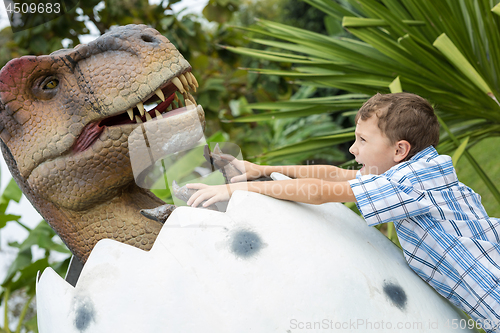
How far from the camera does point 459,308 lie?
96 centimetres

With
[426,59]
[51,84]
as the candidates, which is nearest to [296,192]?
[51,84]

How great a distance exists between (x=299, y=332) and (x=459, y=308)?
1.42ft

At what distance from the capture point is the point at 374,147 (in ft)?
3.14

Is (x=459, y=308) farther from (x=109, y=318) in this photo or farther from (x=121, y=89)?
(x=121, y=89)

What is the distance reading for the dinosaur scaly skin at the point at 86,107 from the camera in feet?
2.92

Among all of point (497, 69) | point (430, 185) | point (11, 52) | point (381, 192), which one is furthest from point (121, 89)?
point (11, 52)

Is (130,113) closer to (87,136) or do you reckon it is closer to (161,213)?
(87,136)

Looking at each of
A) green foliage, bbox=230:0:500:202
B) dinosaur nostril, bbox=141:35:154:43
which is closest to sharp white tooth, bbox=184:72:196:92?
dinosaur nostril, bbox=141:35:154:43

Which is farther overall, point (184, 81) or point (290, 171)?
point (290, 171)

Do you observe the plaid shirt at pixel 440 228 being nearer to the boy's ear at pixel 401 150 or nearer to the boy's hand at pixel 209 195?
the boy's ear at pixel 401 150

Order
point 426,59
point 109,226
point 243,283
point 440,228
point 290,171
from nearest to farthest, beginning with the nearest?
point 243,283 → point 440,228 → point 109,226 → point 290,171 → point 426,59

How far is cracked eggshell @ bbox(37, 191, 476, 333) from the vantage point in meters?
0.77

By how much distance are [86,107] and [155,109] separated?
145 mm

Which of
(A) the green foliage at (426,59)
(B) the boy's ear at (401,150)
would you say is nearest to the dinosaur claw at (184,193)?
(B) the boy's ear at (401,150)
